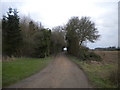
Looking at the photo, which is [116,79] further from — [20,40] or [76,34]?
[76,34]

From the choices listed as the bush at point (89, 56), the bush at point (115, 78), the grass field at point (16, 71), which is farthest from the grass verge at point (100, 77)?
the bush at point (89, 56)

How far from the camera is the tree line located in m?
39.0

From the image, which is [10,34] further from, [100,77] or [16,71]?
Result: [100,77]

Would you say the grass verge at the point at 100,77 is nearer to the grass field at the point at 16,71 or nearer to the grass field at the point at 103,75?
the grass field at the point at 103,75

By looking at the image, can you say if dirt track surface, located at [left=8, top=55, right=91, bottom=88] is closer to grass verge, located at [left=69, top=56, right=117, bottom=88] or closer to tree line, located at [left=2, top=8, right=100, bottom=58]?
grass verge, located at [left=69, top=56, right=117, bottom=88]

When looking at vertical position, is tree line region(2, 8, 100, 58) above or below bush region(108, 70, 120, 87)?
above

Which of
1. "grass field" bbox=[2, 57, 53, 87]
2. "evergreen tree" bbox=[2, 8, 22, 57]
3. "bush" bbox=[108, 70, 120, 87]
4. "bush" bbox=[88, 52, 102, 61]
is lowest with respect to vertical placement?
"bush" bbox=[88, 52, 102, 61]

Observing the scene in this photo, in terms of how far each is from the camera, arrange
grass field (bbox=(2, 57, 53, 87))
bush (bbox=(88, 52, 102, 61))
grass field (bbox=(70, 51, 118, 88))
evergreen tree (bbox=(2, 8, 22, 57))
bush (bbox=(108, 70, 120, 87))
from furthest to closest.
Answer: bush (bbox=(88, 52, 102, 61))
evergreen tree (bbox=(2, 8, 22, 57))
grass field (bbox=(2, 57, 53, 87))
bush (bbox=(108, 70, 120, 87))
grass field (bbox=(70, 51, 118, 88))

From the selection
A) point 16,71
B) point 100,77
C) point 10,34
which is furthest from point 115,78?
point 10,34

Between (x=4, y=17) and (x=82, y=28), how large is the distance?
27.6 meters

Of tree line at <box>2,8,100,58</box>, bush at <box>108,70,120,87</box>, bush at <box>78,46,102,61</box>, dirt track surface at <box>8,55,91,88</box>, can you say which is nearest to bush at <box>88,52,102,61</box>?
bush at <box>78,46,102,61</box>

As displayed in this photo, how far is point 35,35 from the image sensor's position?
159ft

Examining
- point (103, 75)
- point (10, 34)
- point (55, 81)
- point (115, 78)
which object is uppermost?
point (10, 34)

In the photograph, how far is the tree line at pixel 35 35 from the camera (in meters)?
39.0
